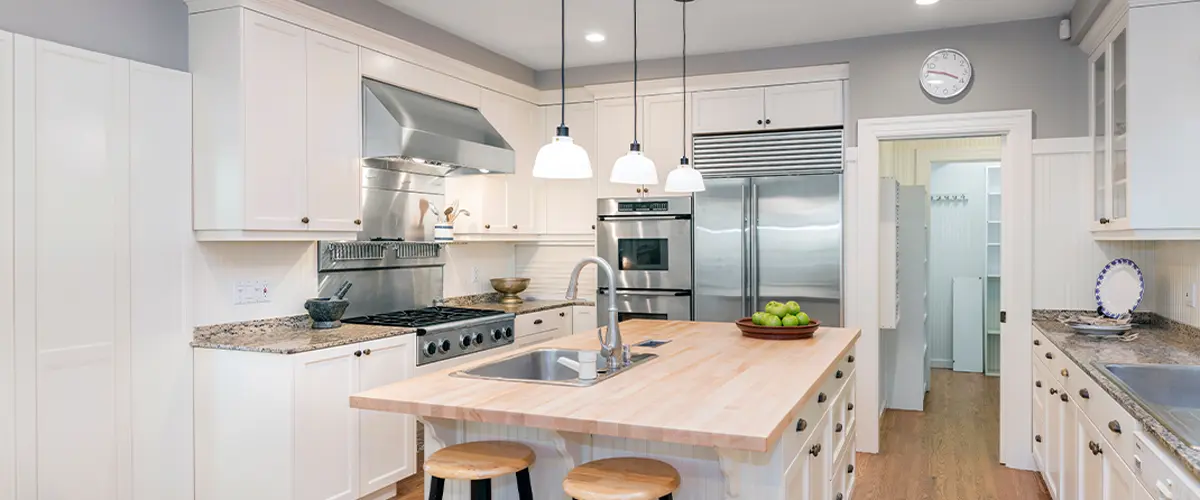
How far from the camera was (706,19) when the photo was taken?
4.33 metres

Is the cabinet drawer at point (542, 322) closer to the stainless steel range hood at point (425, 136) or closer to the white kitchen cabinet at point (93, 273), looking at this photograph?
the stainless steel range hood at point (425, 136)

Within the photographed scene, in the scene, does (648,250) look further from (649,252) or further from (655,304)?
(655,304)

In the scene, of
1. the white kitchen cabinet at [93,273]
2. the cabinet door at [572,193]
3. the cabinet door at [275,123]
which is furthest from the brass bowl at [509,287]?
the white kitchen cabinet at [93,273]

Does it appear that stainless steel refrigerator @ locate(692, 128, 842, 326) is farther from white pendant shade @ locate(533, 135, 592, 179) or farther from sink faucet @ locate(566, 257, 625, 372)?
white pendant shade @ locate(533, 135, 592, 179)

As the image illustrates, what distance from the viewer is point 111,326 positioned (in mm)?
3016

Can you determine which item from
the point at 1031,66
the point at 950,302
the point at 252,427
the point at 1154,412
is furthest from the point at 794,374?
the point at 950,302

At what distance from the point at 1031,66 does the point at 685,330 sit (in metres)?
2.50

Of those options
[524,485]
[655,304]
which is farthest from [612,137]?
[524,485]

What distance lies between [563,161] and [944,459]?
3.25 meters

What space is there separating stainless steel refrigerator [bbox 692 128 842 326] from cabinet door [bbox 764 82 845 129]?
7 centimetres

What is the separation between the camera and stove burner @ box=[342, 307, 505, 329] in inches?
156

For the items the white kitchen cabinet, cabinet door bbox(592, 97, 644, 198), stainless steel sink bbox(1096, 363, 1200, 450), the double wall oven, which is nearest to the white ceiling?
cabinet door bbox(592, 97, 644, 198)

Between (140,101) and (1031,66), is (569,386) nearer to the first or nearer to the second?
(140,101)

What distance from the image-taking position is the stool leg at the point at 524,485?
2299 millimetres
